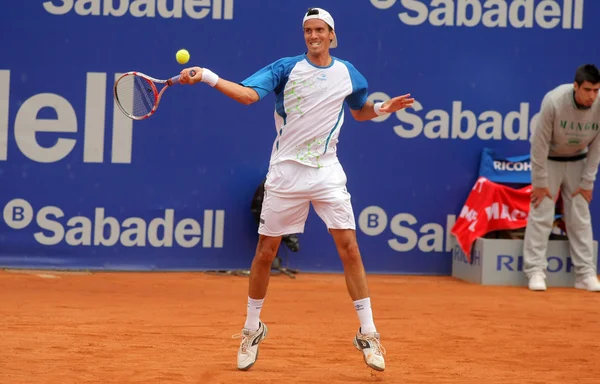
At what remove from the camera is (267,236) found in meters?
5.11

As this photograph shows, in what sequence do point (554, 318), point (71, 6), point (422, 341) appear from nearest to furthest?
point (422, 341), point (554, 318), point (71, 6)

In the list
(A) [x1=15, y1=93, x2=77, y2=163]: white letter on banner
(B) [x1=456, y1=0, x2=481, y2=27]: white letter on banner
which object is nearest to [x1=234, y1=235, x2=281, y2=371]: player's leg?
(A) [x1=15, y1=93, x2=77, y2=163]: white letter on banner

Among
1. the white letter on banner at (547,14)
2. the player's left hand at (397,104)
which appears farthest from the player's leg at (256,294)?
the white letter on banner at (547,14)

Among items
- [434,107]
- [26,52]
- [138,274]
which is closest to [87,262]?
[138,274]

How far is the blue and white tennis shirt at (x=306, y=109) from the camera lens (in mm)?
5078

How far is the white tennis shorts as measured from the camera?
5047 millimetres

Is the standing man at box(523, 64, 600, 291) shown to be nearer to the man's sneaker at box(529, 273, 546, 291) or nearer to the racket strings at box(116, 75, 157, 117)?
the man's sneaker at box(529, 273, 546, 291)

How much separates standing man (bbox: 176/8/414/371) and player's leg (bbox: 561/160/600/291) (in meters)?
4.25

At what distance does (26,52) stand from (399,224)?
3.99 m

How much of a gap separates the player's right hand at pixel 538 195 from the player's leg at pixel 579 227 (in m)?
0.28

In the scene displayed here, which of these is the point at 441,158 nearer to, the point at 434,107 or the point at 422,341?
the point at 434,107

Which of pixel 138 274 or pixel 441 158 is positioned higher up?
pixel 441 158

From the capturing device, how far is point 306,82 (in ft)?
16.7

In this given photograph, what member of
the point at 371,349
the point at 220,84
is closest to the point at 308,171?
the point at 220,84
